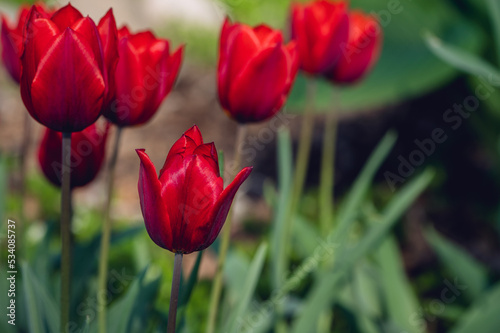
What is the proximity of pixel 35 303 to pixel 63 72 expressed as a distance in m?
0.31

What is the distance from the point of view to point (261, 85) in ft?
2.55

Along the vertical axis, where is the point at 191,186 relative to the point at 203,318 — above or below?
above

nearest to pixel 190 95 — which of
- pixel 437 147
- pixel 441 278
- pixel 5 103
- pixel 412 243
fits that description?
pixel 5 103

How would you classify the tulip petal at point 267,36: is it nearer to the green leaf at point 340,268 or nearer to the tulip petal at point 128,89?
the tulip petal at point 128,89

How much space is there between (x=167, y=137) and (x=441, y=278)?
1.76 m

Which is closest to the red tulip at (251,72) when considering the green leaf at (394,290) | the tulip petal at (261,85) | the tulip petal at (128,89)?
the tulip petal at (261,85)

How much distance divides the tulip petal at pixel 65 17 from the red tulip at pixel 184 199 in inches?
7.7

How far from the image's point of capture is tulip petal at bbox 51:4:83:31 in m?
0.64

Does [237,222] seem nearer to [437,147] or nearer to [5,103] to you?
[437,147]

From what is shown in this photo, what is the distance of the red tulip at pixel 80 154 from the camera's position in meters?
0.82

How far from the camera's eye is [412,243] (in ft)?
7.00

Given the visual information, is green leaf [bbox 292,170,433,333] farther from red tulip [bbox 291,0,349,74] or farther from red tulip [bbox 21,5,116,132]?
red tulip [bbox 21,5,116,132]

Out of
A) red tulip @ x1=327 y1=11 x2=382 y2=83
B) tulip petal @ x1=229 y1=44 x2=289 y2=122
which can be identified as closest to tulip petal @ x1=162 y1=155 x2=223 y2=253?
tulip petal @ x1=229 y1=44 x2=289 y2=122

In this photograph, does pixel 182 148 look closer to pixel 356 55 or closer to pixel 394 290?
pixel 356 55
